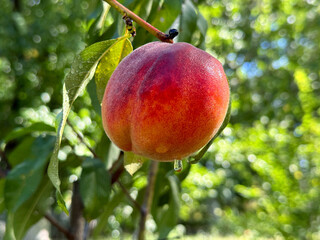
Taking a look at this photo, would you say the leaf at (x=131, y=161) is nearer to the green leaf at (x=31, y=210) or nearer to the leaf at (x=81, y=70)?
Answer: the leaf at (x=81, y=70)

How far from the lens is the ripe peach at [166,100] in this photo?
15.8 inches

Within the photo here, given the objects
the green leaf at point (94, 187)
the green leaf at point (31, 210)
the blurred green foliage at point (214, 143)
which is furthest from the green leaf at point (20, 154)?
the green leaf at point (94, 187)

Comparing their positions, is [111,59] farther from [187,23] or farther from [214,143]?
[214,143]

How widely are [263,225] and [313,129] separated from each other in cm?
75

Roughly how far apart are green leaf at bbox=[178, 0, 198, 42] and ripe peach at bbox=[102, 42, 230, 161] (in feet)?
0.94

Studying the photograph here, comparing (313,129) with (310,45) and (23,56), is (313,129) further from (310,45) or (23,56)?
(23,56)

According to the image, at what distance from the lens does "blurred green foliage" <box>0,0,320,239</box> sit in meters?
0.86

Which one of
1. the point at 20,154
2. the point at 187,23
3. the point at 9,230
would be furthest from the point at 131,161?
the point at 20,154

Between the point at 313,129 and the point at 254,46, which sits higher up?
the point at 313,129

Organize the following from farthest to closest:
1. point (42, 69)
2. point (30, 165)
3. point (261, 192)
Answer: point (42, 69), point (261, 192), point (30, 165)

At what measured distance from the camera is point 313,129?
2533 millimetres

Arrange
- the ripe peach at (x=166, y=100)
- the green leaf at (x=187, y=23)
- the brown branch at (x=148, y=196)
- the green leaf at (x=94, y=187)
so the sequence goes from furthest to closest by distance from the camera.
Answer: the brown branch at (x=148, y=196) → the green leaf at (x=94, y=187) → the green leaf at (x=187, y=23) → the ripe peach at (x=166, y=100)

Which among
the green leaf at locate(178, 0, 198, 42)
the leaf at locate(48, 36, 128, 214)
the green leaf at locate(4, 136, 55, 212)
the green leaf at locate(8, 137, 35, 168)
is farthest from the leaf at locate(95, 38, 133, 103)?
the green leaf at locate(8, 137, 35, 168)

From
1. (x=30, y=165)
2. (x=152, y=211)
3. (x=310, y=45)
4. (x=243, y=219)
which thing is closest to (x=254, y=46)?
(x=310, y=45)
